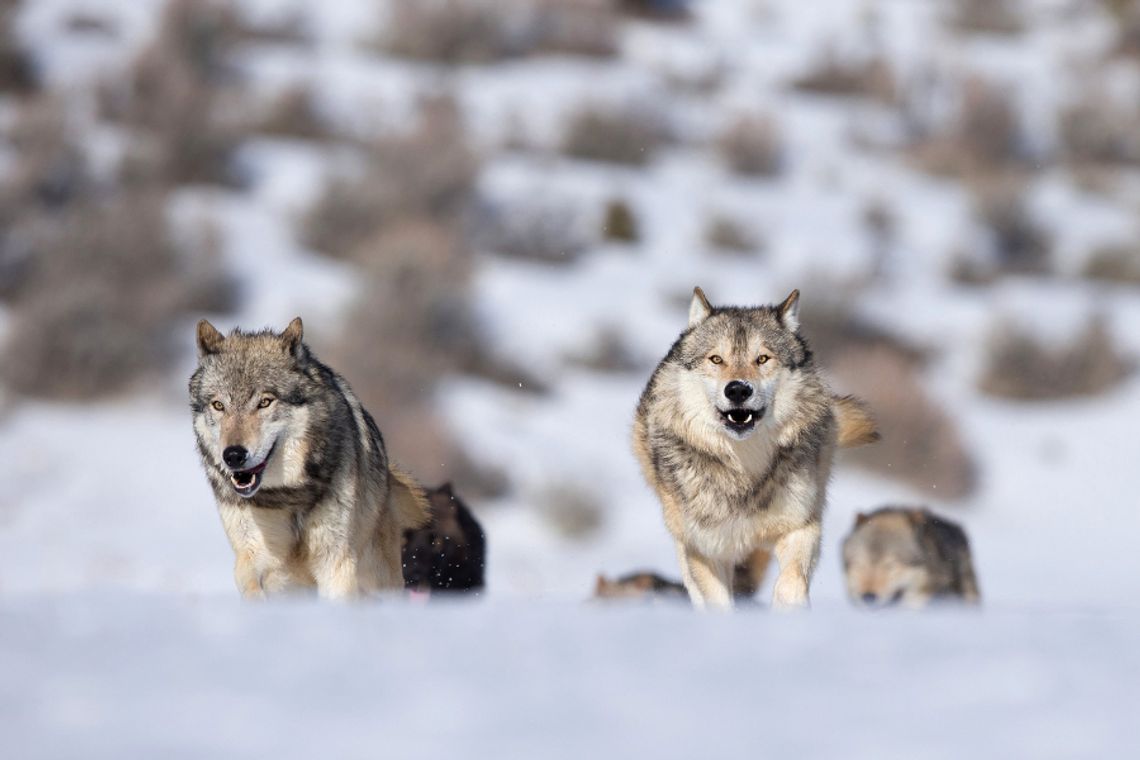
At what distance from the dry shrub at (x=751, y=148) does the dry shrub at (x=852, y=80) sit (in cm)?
307

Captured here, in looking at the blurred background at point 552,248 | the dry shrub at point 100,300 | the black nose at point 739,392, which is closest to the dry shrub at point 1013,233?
the blurred background at point 552,248

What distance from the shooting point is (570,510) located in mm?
14305

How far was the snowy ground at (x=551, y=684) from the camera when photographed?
297 cm

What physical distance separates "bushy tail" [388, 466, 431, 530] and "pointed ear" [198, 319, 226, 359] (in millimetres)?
857

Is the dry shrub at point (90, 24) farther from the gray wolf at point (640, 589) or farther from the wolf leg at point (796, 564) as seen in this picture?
the wolf leg at point (796, 564)

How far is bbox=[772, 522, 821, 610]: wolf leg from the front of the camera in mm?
5730

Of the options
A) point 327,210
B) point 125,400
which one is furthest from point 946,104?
point 125,400

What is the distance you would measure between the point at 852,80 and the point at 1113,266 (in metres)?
5.98

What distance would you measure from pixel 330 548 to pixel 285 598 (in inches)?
9.2

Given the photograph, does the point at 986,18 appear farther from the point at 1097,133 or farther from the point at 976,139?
the point at 976,139

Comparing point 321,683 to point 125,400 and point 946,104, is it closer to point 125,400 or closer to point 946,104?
point 125,400

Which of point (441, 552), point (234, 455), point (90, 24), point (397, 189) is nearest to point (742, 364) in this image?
point (441, 552)

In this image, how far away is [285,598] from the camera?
5.51 meters

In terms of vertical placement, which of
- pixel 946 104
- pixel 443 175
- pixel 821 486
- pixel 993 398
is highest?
pixel 946 104
